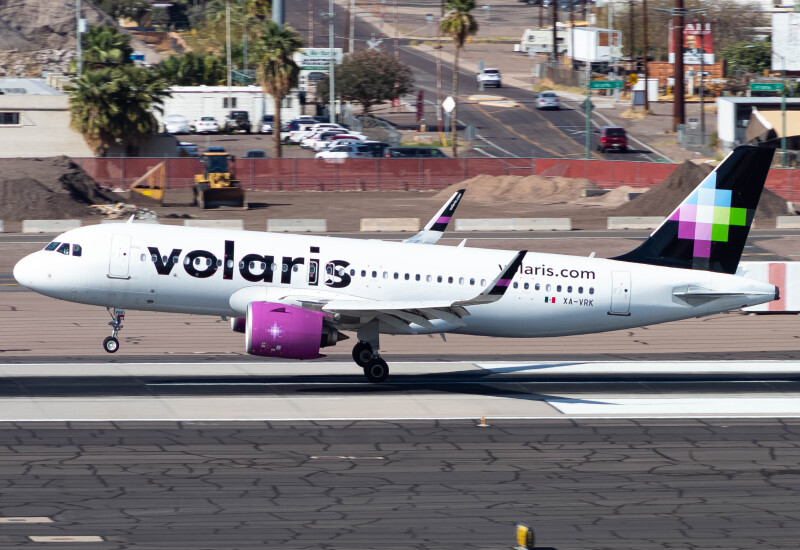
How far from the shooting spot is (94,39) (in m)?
100

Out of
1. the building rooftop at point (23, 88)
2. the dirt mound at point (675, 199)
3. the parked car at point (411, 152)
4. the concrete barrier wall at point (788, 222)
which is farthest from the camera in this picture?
the building rooftop at point (23, 88)

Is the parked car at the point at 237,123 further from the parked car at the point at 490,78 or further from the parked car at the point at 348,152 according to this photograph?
the parked car at the point at 490,78

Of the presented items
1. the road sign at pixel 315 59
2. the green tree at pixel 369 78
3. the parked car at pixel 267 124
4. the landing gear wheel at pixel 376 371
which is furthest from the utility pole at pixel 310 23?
the landing gear wheel at pixel 376 371

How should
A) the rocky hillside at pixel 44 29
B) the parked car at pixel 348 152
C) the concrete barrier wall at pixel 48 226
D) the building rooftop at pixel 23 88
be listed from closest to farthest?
the concrete barrier wall at pixel 48 226 < the parked car at pixel 348 152 < the building rooftop at pixel 23 88 < the rocky hillside at pixel 44 29

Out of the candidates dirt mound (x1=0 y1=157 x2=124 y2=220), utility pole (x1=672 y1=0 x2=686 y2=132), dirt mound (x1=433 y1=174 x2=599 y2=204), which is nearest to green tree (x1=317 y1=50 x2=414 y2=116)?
utility pole (x1=672 y1=0 x2=686 y2=132)

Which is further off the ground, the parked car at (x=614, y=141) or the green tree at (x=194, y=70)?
the green tree at (x=194, y=70)

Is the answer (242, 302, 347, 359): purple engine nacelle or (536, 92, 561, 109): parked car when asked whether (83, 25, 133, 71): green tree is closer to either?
(536, 92, 561, 109): parked car

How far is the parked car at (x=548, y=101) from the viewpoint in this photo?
127 m

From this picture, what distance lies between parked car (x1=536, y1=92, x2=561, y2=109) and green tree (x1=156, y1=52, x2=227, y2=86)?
135 ft

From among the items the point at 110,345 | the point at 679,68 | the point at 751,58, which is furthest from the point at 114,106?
the point at 751,58

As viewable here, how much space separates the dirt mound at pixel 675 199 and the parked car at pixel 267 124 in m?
50.7

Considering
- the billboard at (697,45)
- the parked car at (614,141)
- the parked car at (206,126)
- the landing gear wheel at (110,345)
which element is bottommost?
the landing gear wheel at (110,345)

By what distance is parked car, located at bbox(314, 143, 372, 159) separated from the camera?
92.4 metres

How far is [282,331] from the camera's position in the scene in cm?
2642
